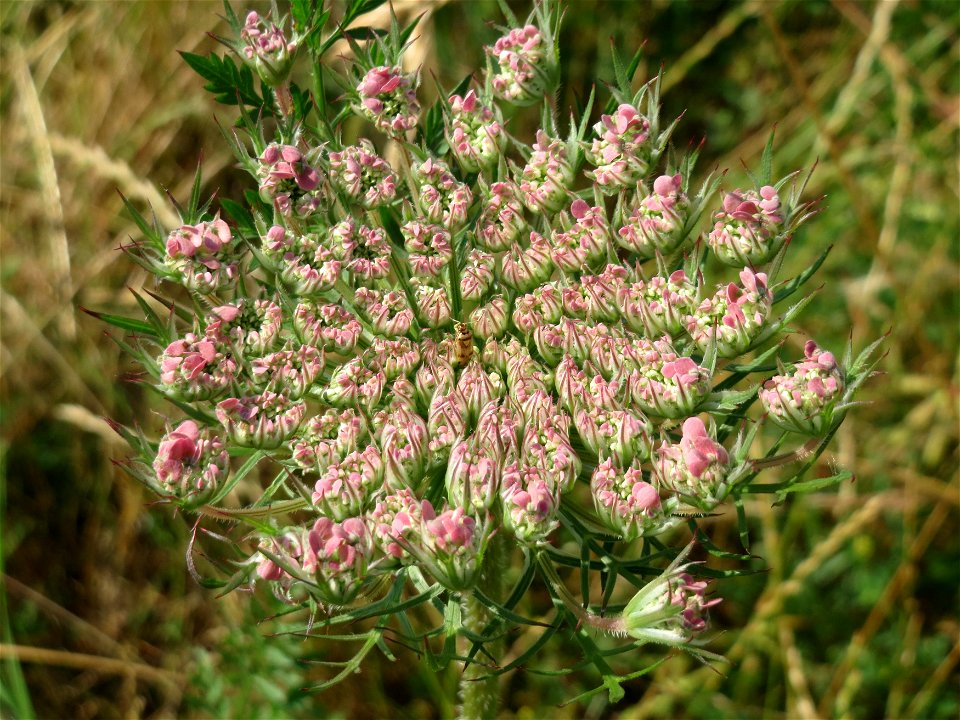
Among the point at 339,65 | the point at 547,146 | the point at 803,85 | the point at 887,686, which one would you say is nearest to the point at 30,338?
the point at 339,65

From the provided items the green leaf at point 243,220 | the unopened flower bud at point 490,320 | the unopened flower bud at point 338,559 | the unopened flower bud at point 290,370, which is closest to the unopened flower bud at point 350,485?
the unopened flower bud at point 338,559

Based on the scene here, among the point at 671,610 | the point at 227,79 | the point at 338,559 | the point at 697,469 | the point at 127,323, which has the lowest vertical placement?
the point at 671,610

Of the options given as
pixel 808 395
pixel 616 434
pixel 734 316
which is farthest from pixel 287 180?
pixel 808 395

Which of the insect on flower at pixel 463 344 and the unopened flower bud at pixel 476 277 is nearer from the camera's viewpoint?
the insect on flower at pixel 463 344

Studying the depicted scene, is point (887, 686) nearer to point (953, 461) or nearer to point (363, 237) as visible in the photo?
point (953, 461)

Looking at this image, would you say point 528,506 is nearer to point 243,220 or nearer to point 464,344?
point 464,344

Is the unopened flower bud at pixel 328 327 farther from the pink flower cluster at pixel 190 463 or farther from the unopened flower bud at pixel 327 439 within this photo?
the pink flower cluster at pixel 190 463

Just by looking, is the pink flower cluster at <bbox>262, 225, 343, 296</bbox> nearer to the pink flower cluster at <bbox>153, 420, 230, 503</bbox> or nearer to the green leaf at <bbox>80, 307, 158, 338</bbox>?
the green leaf at <bbox>80, 307, 158, 338</bbox>
